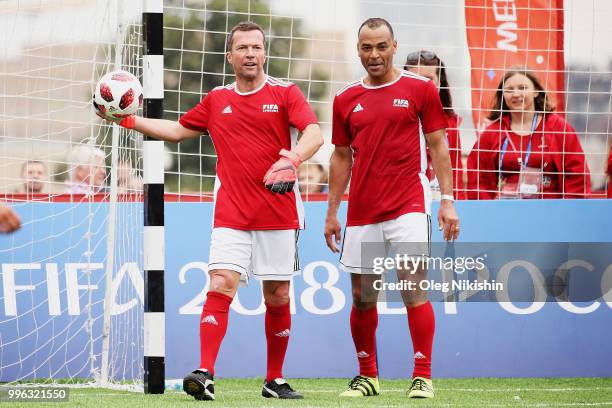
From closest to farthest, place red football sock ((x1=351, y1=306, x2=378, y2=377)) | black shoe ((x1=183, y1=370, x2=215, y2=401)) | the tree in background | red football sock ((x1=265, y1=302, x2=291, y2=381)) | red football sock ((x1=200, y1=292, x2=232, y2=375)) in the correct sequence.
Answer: black shoe ((x1=183, y1=370, x2=215, y2=401))
red football sock ((x1=200, y1=292, x2=232, y2=375))
red football sock ((x1=265, y1=302, x2=291, y2=381))
red football sock ((x1=351, y1=306, x2=378, y2=377))
the tree in background

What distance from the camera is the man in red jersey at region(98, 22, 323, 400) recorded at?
25.7 feet

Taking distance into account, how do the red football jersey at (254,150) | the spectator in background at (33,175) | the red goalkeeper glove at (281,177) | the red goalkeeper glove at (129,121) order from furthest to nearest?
the spectator in background at (33,175) < the red football jersey at (254,150) < the red goalkeeper glove at (129,121) < the red goalkeeper glove at (281,177)

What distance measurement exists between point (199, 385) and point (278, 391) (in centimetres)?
90

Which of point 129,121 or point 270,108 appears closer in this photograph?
point 129,121

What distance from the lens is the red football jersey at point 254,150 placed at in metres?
7.87

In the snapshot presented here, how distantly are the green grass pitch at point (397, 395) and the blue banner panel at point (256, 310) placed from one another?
0.22 m

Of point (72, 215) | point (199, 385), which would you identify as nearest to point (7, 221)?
point (199, 385)

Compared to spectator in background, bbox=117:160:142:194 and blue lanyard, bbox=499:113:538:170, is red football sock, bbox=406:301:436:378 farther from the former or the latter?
spectator in background, bbox=117:160:142:194

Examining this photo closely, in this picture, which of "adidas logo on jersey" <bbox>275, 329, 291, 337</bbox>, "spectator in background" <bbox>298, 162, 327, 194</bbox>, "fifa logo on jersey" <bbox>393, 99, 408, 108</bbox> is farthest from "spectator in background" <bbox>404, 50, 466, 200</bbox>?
"adidas logo on jersey" <bbox>275, 329, 291, 337</bbox>

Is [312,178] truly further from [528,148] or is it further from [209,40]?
[209,40]

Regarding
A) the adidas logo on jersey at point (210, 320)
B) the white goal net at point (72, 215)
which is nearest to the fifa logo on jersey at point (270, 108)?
the adidas logo on jersey at point (210, 320)

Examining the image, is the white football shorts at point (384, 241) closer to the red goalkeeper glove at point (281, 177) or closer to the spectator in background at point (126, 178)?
the red goalkeeper glove at point (281, 177)

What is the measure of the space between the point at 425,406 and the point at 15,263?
3.99 meters

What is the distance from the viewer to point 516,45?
11133mm
